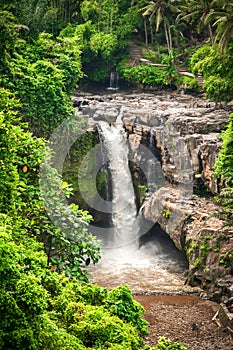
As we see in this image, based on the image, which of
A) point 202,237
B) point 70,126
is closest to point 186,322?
point 202,237

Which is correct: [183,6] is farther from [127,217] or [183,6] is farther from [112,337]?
[112,337]

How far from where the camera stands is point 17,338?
3.62 meters

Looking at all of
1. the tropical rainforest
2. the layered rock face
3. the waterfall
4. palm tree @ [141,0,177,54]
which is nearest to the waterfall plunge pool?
the waterfall

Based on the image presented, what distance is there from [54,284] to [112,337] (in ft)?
3.16

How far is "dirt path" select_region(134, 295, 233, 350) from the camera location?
9.70m

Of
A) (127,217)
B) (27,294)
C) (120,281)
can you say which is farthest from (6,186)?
(127,217)

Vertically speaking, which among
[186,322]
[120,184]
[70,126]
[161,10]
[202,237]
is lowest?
[186,322]

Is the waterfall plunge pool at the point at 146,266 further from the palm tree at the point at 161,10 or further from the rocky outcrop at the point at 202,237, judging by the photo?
the palm tree at the point at 161,10

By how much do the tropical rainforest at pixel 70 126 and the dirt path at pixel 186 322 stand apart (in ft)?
7.33

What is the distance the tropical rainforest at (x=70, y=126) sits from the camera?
4047 millimetres

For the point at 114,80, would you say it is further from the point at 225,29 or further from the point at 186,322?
the point at 186,322

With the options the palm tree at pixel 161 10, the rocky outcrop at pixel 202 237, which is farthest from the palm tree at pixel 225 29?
the palm tree at pixel 161 10

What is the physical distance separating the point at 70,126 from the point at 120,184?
3.59 meters

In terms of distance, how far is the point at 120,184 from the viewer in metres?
19.1
